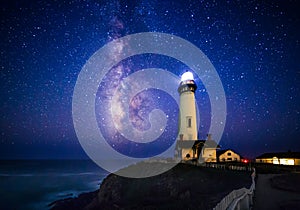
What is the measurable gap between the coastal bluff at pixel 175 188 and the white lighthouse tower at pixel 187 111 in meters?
10.6

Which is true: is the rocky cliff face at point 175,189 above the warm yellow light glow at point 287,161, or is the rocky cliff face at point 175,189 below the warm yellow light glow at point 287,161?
below

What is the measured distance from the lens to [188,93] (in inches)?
1858

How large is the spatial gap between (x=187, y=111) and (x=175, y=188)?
2247 centimetres

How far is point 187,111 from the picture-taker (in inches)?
1823

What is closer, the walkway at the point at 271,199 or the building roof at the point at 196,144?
the walkway at the point at 271,199

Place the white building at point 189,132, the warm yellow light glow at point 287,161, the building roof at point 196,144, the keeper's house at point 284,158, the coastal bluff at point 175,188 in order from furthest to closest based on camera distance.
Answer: the warm yellow light glow at point 287,161, the keeper's house at point 284,158, the building roof at point 196,144, the white building at point 189,132, the coastal bluff at point 175,188

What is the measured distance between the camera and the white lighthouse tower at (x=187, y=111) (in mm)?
44188

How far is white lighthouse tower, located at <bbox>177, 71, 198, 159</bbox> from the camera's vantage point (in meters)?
44.2

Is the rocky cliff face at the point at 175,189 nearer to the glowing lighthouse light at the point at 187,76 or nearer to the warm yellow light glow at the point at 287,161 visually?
the glowing lighthouse light at the point at 187,76

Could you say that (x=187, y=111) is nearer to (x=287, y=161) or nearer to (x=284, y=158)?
(x=284, y=158)

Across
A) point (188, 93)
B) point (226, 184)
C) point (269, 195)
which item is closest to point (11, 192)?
point (188, 93)

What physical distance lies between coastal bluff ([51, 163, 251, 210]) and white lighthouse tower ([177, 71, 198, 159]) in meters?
10.6

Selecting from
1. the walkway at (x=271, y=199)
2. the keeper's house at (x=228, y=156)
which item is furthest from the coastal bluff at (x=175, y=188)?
the keeper's house at (x=228, y=156)

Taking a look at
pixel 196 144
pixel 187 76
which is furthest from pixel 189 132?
pixel 187 76
